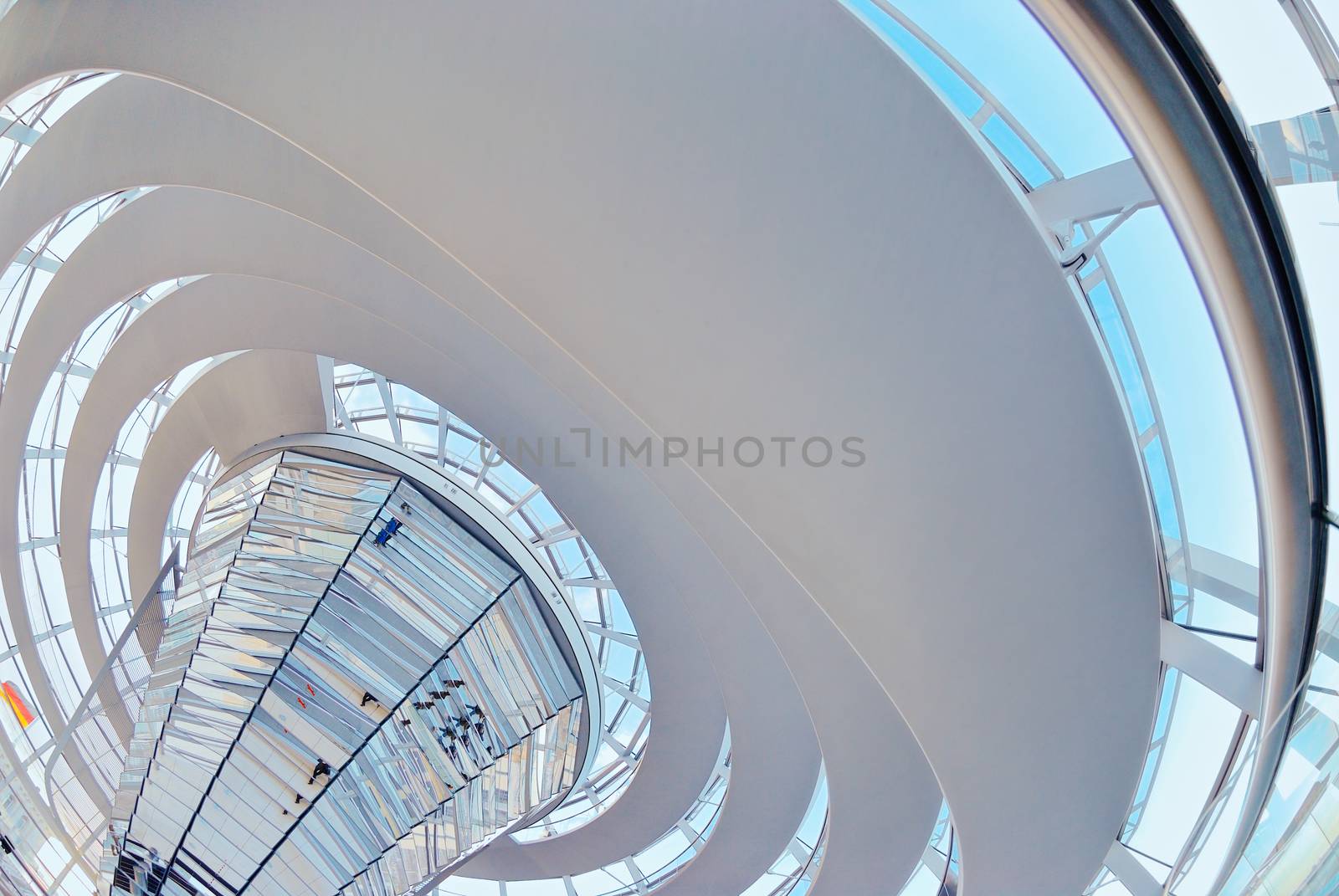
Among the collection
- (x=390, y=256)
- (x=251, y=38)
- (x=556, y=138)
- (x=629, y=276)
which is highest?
(x=390, y=256)

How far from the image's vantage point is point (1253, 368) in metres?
6.20

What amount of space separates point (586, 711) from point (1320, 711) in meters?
18.6

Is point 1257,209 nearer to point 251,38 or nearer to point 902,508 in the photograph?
point 902,508

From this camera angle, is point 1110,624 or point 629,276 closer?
point 629,276

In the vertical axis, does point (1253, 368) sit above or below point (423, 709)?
below

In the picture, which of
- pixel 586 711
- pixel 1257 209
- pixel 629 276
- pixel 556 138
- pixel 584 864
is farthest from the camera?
pixel 584 864

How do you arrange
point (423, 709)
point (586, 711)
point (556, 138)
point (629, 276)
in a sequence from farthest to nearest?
point (586, 711)
point (423, 709)
point (629, 276)
point (556, 138)

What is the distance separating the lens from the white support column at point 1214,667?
8.24 m

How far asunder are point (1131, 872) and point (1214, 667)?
170 inches

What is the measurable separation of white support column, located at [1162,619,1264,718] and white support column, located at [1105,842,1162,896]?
11.5 feet

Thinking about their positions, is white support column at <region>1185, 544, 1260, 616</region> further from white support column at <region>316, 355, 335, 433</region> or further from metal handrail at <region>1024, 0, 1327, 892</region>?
white support column at <region>316, 355, 335, 433</region>

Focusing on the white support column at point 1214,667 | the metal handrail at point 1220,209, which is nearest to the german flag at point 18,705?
the white support column at point 1214,667

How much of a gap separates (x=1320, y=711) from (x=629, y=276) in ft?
20.2

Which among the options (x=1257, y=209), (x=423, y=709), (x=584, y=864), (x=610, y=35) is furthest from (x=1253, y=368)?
(x=584, y=864)
